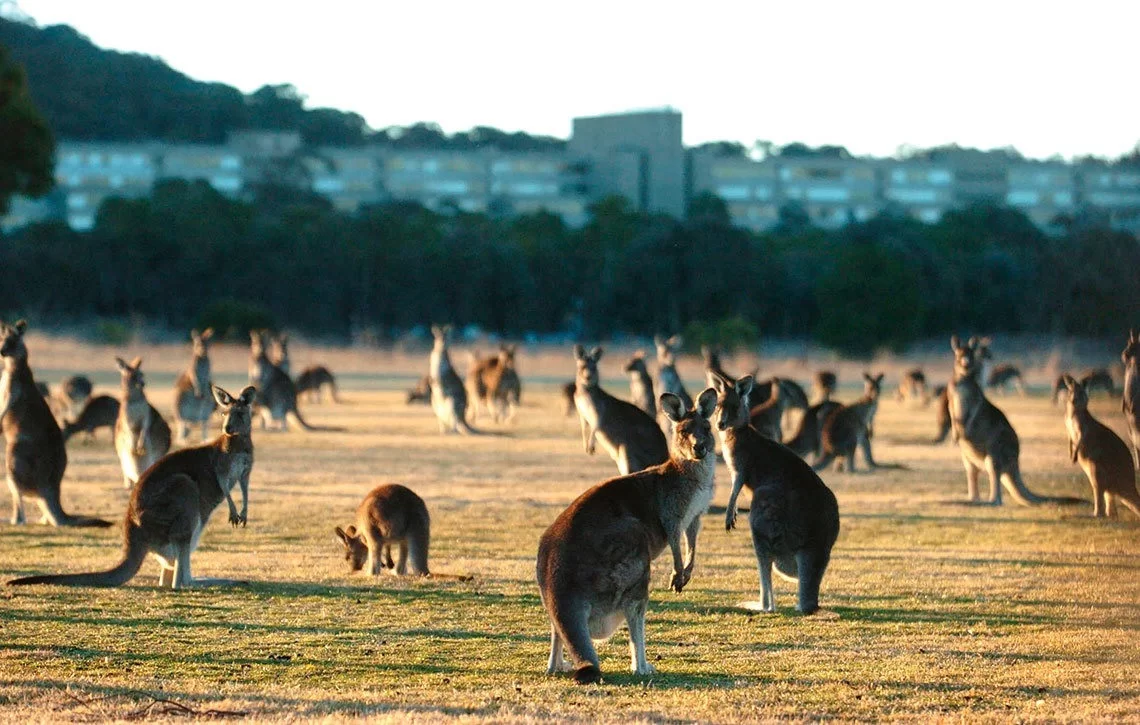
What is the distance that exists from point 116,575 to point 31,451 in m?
3.88

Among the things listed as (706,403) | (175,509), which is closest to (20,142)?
(175,509)

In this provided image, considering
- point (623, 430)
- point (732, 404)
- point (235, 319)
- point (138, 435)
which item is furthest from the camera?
point (235, 319)

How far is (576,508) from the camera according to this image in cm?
782

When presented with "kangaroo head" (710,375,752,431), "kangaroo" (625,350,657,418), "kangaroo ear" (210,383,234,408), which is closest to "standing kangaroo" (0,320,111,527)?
"kangaroo ear" (210,383,234,408)

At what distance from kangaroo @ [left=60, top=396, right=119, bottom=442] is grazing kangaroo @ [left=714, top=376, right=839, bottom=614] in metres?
12.6

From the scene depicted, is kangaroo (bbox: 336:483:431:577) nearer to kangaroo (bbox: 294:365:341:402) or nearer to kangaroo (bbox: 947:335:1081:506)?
kangaroo (bbox: 947:335:1081:506)

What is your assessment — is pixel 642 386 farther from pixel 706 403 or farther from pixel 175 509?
pixel 706 403

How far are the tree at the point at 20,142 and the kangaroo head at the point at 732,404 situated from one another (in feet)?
89.0

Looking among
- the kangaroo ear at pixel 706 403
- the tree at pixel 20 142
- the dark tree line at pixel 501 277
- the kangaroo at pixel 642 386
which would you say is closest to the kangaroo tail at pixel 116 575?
the kangaroo ear at pixel 706 403

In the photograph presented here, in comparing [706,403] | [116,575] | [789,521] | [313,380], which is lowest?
[116,575]

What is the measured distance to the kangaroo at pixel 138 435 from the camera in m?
16.5

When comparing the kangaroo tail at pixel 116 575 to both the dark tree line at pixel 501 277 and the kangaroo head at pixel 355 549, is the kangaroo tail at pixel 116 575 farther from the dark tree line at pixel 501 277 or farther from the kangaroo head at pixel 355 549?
the dark tree line at pixel 501 277

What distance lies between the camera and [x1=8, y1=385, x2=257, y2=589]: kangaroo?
33.9 feet

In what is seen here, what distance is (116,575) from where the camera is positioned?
33.8 ft
